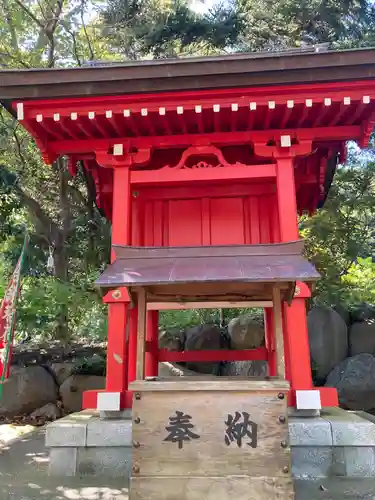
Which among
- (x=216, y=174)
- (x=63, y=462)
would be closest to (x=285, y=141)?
(x=216, y=174)

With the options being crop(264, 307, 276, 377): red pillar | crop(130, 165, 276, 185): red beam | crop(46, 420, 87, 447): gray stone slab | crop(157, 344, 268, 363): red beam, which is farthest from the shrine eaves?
crop(46, 420, 87, 447): gray stone slab

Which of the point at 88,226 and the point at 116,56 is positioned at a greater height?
the point at 116,56

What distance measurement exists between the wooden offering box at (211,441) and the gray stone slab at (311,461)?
53.9 inches

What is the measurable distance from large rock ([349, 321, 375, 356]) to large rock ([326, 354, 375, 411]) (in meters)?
0.67

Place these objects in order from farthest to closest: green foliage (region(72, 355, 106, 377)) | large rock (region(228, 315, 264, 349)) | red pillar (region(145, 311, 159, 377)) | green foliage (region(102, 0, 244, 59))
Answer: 1. green foliage (region(102, 0, 244, 59))
2. large rock (region(228, 315, 264, 349))
3. green foliage (region(72, 355, 106, 377))
4. red pillar (region(145, 311, 159, 377))

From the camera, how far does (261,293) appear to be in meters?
4.58

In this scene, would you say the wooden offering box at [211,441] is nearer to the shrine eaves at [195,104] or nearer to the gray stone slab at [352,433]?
the gray stone slab at [352,433]

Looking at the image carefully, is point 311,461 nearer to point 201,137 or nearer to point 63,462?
Answer: point 63,462

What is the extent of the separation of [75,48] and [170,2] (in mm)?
3296

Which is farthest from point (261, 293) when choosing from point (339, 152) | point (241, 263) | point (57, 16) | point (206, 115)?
point (57, 16)

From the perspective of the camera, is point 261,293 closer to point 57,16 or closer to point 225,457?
point 225,457

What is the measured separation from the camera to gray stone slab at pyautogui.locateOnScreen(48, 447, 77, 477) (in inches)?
177

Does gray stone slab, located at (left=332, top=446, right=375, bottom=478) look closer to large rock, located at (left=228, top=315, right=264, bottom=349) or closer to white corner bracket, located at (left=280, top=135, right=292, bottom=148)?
white corner bracket, located at (left=280, top=135, right=292, bottom=148)

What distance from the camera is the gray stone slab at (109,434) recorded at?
4500 mm
